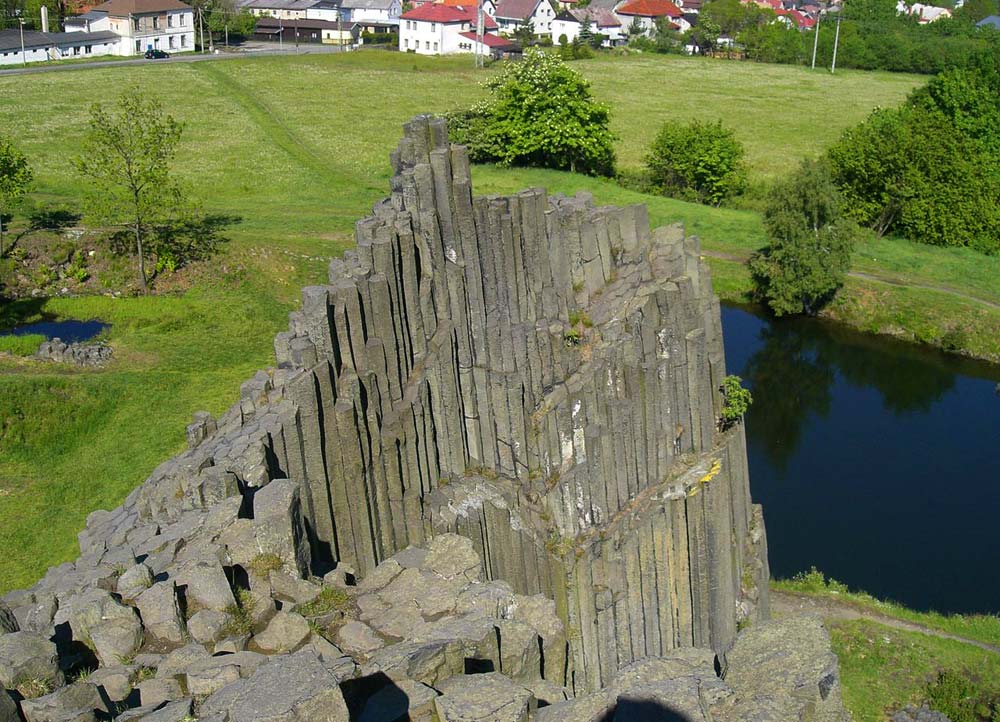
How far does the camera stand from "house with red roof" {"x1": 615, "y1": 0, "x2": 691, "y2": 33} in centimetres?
15670

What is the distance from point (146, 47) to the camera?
385ft

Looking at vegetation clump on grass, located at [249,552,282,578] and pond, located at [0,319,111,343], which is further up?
vegetation clump on grass, located at [249,552,282,578]

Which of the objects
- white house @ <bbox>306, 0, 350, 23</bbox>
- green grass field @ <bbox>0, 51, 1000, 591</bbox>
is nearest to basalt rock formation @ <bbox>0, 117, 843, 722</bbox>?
green grass field @ <bbox>0, 51, 1000, 591</bbox>

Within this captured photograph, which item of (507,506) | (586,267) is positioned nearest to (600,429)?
(507,506)

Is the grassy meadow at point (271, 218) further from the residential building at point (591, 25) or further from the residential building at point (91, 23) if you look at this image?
the residential building at point (591, 25)

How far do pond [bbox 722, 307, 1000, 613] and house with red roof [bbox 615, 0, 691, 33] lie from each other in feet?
370

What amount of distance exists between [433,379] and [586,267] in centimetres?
511

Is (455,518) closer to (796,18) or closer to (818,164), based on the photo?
(818,164)

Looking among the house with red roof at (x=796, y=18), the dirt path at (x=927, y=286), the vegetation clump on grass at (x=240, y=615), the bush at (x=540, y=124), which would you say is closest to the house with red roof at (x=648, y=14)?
the house with red roof at (x=796, y=18)

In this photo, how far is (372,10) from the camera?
150500mm

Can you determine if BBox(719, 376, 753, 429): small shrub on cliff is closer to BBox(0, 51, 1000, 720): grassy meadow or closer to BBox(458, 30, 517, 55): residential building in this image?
BBox(0, 51, 1000, 720): grassy meadow

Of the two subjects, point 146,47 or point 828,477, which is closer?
point 828,477

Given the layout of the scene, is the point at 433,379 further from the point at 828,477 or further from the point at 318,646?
the point at 828,477

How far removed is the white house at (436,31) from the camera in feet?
414
